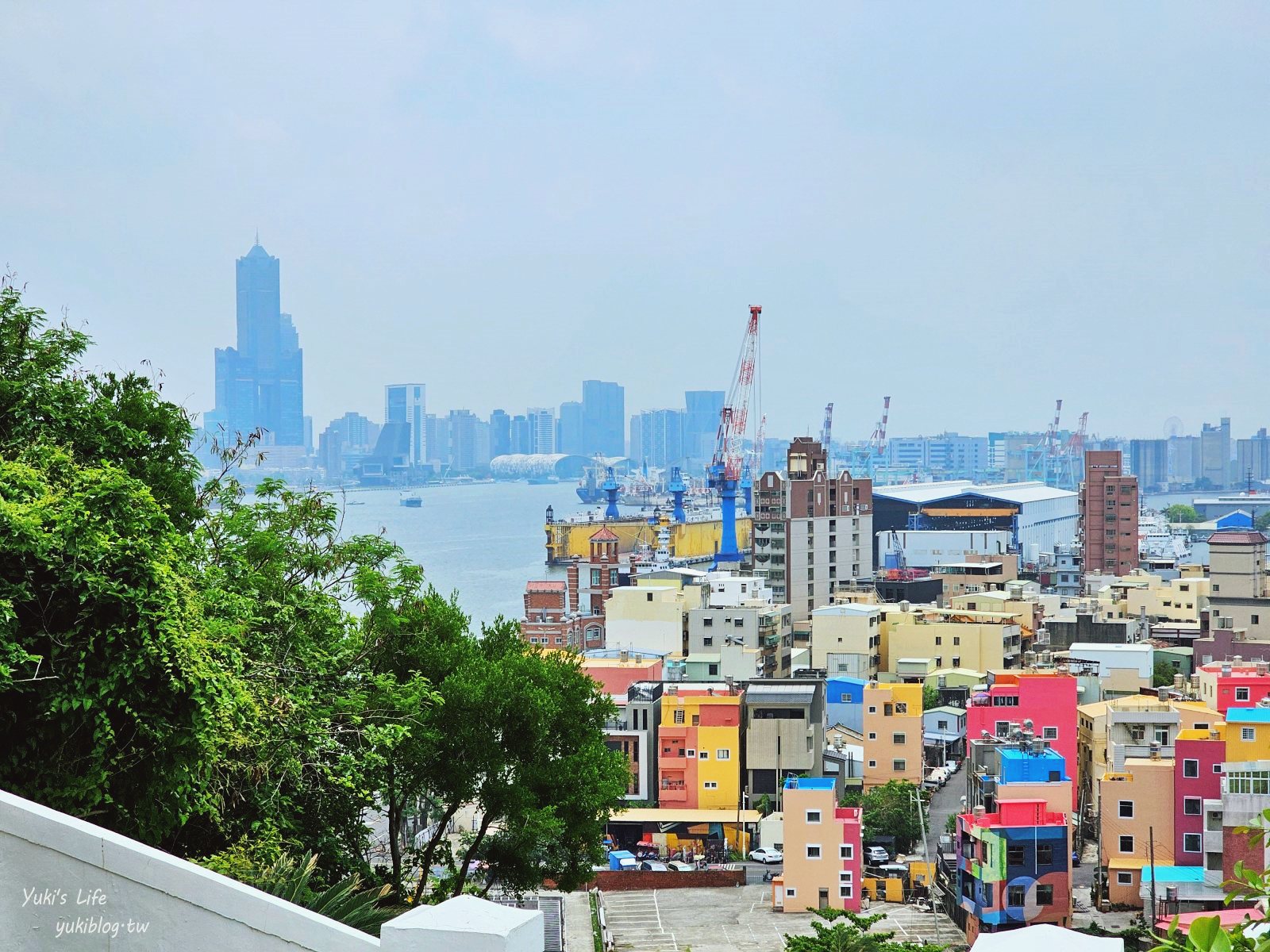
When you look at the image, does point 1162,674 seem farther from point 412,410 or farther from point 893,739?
point 412,410

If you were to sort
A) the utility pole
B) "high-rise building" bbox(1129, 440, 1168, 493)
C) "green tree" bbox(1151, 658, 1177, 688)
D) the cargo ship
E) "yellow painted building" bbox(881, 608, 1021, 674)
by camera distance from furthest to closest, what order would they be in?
"high-rise building" bbox(1129, 440, 1168, 493), the cargo ship, "yellow painted building" bbox(881, 608, 1021, 674), "green tree" bbox(1151, 658, 1177, 688), the utility pole

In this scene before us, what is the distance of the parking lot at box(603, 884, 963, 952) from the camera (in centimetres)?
803

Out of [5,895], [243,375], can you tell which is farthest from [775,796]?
[243,375]

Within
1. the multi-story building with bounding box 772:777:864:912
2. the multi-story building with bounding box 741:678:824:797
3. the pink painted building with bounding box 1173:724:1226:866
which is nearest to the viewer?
the pink painted building with bounding box 1173:724:1226:866

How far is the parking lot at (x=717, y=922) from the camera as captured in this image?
26.3 ft

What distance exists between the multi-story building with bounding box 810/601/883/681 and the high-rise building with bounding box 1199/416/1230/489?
2649 inches

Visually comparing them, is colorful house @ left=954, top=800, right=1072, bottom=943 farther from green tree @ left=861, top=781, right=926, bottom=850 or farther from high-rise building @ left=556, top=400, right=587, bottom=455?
high-rise building @ left=556, top=400, right=587, bottom=455

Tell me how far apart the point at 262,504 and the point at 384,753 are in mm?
1011

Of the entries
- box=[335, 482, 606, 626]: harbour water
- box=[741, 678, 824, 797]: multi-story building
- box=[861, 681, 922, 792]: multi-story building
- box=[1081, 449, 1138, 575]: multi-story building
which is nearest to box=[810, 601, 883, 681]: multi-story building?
box=[861, 681, 922, 792]: multi-story building

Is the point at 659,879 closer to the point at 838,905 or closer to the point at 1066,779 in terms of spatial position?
the point at 838,905

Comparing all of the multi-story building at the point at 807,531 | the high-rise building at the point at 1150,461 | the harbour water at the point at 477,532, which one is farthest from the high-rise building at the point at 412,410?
the multi-story building at the point at 807,531

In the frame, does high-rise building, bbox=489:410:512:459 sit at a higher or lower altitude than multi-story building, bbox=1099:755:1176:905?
higher

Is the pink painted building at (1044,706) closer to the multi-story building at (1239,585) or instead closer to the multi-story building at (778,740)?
the multi-story building at (778,740)

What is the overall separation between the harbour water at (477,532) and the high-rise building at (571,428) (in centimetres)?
490
